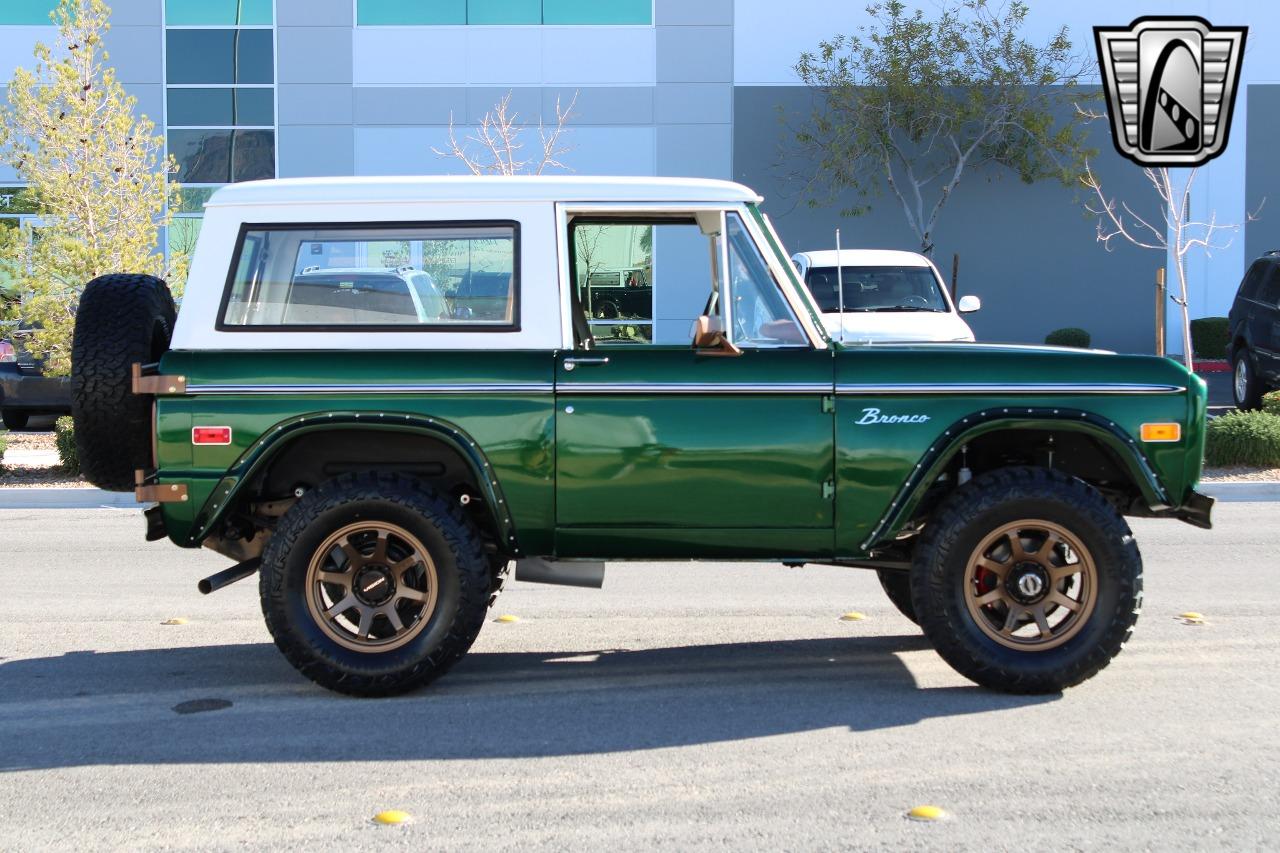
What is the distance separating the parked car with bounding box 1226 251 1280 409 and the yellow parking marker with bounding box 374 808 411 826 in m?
15.5

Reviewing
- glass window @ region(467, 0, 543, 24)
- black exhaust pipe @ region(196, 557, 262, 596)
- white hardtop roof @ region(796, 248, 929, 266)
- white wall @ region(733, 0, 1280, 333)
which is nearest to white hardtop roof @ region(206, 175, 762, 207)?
black exhaust pipe @ region(196, 557, 262, 596)

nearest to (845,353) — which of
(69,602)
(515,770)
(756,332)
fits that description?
(756,332)

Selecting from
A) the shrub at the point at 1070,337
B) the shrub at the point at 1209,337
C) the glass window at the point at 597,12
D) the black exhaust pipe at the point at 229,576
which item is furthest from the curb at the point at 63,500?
the shrub at the point at 1209,337

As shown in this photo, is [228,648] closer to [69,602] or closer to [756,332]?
[69,602]

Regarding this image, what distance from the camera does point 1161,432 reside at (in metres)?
5.66

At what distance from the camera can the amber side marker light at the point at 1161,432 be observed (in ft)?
18.5

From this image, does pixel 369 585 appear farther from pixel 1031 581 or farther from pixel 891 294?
pixel 891 294

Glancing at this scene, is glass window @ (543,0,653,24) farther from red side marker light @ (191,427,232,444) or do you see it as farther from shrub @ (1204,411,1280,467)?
red side marker light @ (191,427,232,444)

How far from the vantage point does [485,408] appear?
5.66 m

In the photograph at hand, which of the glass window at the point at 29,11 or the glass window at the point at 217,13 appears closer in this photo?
the glass window at the point at 29,11

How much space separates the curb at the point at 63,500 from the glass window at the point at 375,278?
7821mm

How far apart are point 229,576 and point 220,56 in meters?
25.2

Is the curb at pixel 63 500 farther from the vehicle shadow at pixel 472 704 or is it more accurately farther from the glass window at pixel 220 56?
the glass window at pixel 220 56

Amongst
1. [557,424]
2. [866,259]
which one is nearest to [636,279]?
[557,424]
